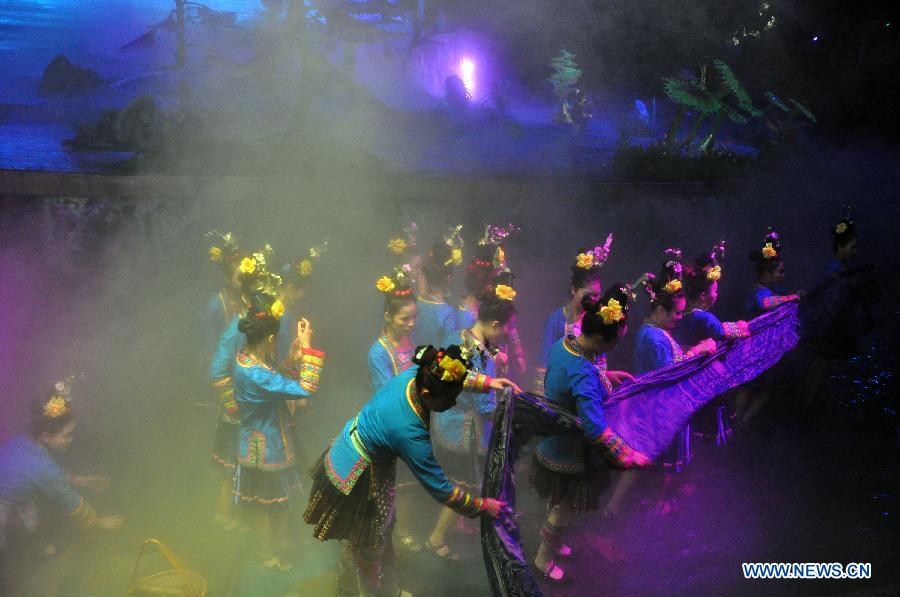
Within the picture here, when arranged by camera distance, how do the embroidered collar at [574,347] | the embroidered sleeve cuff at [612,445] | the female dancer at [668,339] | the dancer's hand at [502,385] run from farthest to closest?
the female dancer at [668,339]
the embroidered collar at [574,347]
the embroidered sleeve cuff at [612,445]
the dancer's hand at [502,385]

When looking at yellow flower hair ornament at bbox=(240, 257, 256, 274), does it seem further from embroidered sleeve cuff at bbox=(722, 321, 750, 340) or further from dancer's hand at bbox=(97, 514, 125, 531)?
embroidered sleeve cuff at bbox=(722, 321, 750, 340)

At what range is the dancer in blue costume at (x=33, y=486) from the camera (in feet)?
12.5

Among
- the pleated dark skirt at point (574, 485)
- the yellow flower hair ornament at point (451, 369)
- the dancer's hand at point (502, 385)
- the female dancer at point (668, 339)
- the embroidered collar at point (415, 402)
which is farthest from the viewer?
the female dancer at point (668, 339)

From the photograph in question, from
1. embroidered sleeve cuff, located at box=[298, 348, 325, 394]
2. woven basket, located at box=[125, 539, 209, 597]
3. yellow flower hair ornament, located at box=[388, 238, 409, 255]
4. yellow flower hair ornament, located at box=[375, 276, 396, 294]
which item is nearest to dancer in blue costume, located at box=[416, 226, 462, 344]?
yellow flower hair ornament, located at box=[388, 238, 409, 255]

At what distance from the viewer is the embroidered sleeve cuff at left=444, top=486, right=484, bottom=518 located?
2.97 meters

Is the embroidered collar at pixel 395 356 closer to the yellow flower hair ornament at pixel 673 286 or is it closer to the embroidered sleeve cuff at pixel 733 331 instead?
the yellow flower hair ornament at pixel 673 286

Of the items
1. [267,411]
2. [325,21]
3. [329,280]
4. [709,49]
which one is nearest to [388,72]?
[325,21]

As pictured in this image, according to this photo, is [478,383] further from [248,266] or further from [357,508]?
[248,266]

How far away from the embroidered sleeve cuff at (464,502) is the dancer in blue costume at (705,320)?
2966 mm

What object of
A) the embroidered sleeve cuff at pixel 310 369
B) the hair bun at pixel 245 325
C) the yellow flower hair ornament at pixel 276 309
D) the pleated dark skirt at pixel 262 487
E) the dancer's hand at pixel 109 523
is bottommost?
the dancer's hand at pixel 109 523

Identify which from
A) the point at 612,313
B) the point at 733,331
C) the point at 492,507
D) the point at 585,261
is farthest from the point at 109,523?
the point at 733,331

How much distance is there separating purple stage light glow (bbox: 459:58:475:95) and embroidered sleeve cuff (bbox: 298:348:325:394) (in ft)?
31.5

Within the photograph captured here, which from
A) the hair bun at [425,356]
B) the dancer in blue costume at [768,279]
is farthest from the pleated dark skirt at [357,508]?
the dancer in blue costume at [768,279]

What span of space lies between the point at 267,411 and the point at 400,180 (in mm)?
3993
